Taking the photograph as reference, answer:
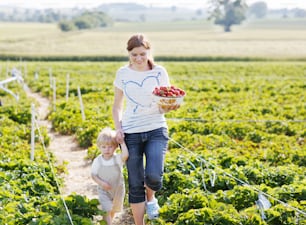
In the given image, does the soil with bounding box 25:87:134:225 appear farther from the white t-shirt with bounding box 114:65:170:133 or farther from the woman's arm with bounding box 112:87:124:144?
the white t-shirt with bounding box 114:65:170:133

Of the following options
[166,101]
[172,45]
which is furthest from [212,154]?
[172,45]

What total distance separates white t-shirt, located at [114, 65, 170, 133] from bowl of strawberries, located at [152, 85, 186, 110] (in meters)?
0.14

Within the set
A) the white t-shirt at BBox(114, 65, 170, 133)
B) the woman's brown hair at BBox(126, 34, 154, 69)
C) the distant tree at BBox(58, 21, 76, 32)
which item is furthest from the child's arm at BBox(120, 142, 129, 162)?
the distant tree at BBox(58, 21, 76, 32)

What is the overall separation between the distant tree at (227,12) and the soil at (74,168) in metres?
94.8

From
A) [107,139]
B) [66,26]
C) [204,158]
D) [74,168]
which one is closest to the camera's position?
[107,139]

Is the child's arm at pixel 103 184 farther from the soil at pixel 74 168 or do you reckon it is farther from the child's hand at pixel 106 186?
the soil at pixel 74 168

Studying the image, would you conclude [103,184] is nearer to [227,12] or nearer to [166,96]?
[166,96]

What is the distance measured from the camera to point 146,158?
6070 mm

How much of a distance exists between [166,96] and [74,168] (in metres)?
5.23

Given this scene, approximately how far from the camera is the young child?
6344 millimetres

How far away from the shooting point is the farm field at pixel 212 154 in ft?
21.7

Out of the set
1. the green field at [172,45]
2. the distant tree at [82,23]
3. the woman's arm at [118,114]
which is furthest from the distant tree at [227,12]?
the woman's arm at [118,114]

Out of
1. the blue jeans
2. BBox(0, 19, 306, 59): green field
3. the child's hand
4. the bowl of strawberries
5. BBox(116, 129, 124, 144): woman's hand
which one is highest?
the bowl of strawberries

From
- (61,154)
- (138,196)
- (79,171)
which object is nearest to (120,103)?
(138,196)
